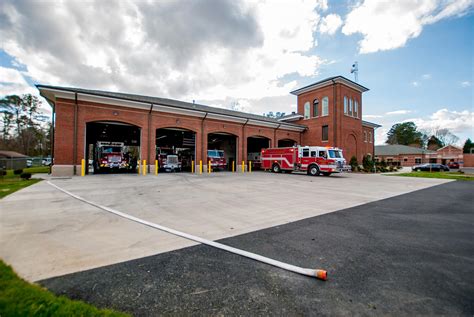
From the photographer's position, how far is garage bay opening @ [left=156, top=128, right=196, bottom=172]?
2465 cm

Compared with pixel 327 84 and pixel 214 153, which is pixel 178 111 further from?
pixel 327 84

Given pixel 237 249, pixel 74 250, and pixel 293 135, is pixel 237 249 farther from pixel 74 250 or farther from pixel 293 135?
pixel 293 135

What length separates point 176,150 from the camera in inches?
1212

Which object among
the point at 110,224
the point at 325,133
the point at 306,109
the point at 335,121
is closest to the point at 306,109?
the point at 306,109

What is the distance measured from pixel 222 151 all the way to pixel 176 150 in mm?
8418

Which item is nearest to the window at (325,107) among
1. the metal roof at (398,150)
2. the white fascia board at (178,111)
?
the white fascia board at (178,111)

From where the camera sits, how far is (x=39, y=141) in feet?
164

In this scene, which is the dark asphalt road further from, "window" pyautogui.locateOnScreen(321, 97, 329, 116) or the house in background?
the house in background

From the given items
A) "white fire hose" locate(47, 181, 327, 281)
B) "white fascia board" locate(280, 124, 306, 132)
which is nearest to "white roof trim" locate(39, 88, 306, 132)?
"white fascia board" locate(280, 124, 306, 132)

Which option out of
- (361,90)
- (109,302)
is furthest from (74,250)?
(361,90)

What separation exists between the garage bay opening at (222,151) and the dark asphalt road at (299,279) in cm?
2026

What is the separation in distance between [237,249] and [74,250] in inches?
105

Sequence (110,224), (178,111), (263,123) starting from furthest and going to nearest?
(263,123) < (178,111) < (110,224)

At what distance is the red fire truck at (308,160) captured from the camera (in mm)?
18641
